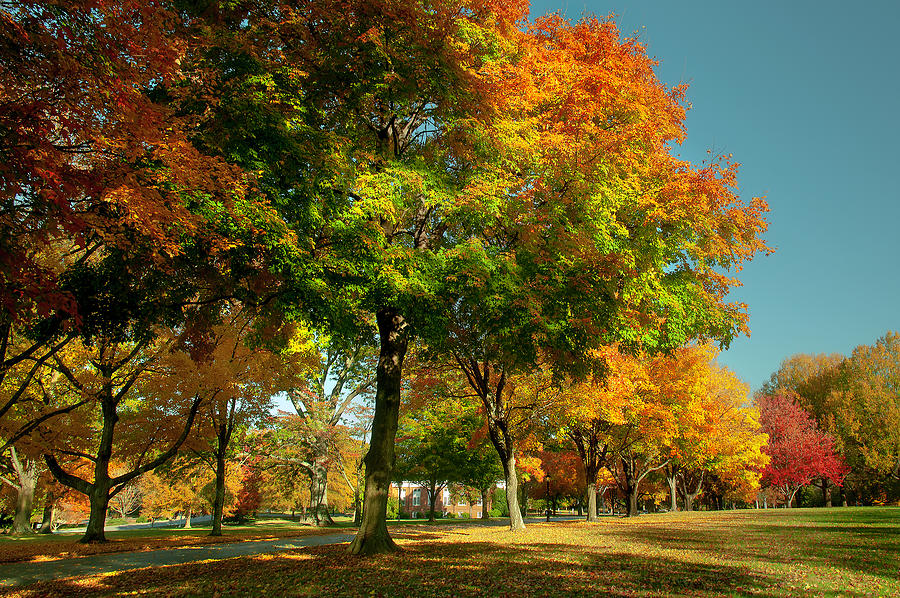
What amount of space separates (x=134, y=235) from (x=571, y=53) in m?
14.5

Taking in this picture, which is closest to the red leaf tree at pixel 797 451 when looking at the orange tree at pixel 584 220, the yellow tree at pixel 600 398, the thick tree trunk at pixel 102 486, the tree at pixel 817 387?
the tree at pixel 817 387

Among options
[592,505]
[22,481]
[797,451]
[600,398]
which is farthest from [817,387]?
[22,481]

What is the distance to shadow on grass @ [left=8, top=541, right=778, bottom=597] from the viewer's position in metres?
7.47

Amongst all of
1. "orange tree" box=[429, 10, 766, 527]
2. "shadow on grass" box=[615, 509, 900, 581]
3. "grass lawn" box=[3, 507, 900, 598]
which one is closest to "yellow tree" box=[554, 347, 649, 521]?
"orange tree" box=[429, 10, 766, 527]

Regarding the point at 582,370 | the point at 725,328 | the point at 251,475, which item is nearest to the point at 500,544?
the point at 582,370

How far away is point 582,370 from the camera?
14109mm

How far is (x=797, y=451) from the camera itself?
4962 centimetres

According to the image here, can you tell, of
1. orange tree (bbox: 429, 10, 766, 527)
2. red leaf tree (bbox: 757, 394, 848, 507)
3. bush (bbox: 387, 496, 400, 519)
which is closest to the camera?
Result: orange tree (bbox: 429, 10, 766, 527)

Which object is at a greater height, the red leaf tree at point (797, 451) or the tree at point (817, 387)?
the tree at point (817, 387)

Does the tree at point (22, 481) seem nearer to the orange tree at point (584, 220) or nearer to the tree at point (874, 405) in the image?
the orange tree at point (584, 220)

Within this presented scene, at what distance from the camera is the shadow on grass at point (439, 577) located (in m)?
7.47

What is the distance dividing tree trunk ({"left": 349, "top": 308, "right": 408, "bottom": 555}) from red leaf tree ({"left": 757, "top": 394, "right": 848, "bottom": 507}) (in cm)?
5070

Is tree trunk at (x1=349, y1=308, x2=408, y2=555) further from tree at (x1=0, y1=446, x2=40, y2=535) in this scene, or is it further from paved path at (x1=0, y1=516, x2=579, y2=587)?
tree at (x1=0, y1=446, x2=40, y2=535)

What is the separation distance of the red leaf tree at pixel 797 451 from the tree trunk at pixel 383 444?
166 ft
